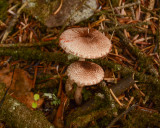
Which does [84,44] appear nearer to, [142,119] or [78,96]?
[78,96]

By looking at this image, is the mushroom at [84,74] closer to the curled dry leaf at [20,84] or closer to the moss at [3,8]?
the curled dry leaf at [20,84]

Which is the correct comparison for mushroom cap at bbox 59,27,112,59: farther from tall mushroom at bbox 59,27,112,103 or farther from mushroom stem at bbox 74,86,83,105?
mushroom stem at bbox 74,86,83,105

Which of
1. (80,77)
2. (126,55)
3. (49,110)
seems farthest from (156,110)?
(49,110)

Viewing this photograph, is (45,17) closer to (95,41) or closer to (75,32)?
(75,32)

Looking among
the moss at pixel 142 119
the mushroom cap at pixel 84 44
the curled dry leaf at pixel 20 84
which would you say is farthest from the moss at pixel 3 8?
the moss at pixel 142 119

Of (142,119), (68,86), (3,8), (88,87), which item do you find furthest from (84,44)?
(3,8)

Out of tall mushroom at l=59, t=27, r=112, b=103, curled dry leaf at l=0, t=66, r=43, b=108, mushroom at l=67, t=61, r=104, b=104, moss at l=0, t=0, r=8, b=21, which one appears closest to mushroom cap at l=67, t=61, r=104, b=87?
mushroom at l=67, t=61, r=104, b=104

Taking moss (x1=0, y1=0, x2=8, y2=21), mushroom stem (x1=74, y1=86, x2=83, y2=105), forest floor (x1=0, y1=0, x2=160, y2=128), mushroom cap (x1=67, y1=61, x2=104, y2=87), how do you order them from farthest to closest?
moss (x1=0, y1=0, x2=8, y2=21) → mushroom stem (x1=74, y1=86, x2=83, y2=105) → forest floor (x1=0, y1=0, x2=160, y2=128) → mushroom cap (x1=67, y1=61, x2=104, y2=87)
